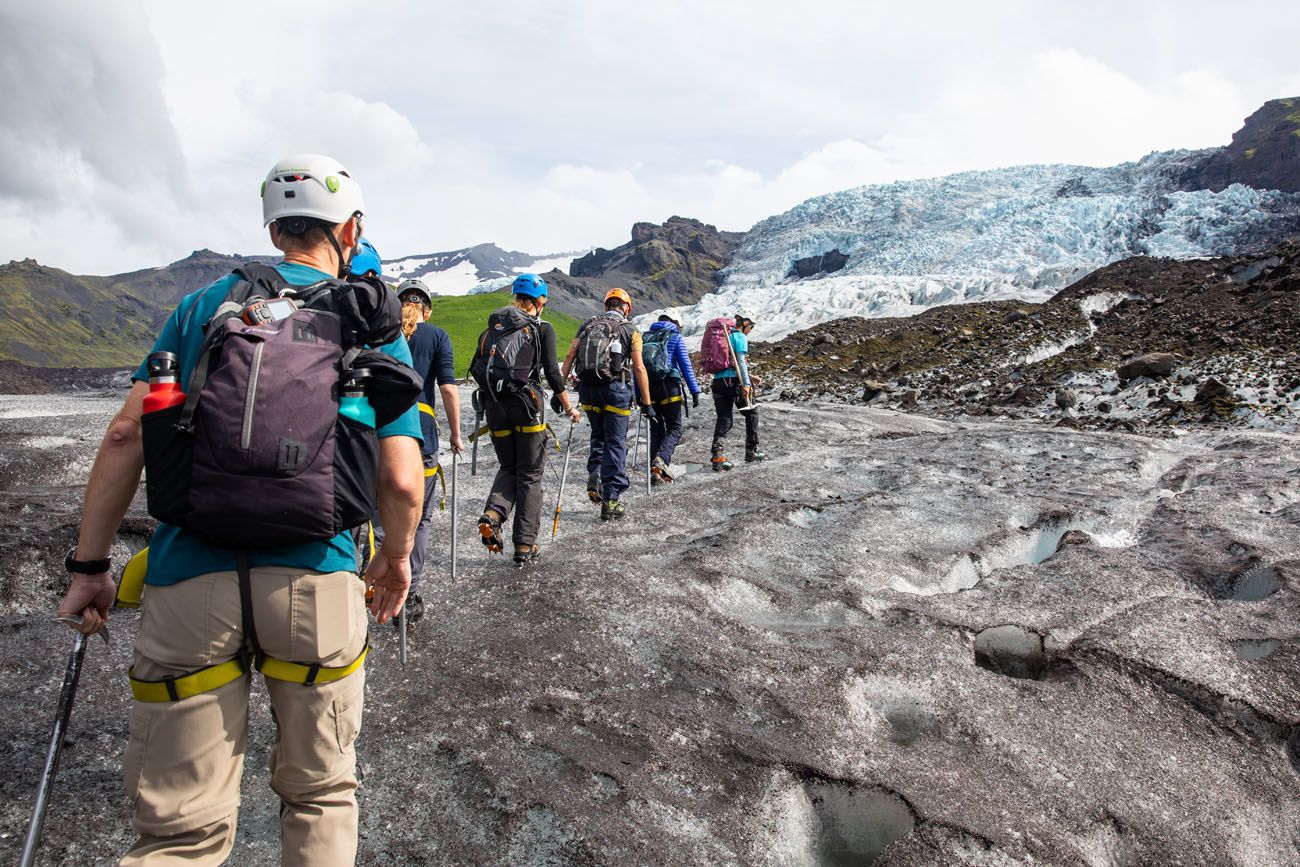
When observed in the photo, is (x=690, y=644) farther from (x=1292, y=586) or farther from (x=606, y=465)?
(x=1292, y=586)

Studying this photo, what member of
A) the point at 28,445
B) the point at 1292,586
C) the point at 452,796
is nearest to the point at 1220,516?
the point at 1292,586

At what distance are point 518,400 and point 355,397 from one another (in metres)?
4.24

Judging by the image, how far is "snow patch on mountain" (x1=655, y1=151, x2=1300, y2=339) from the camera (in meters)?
61.1

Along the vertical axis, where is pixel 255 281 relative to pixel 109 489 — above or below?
above

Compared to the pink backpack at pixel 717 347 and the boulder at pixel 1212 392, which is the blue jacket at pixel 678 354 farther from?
the boulder at pixel 1212 392

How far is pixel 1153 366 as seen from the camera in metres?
18.9

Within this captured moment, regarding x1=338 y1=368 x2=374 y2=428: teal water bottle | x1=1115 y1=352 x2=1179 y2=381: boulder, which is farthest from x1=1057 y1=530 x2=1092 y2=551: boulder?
x1=1115 y1=352 x2=1179 y2=381: boulder

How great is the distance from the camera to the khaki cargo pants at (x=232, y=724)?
221 cm

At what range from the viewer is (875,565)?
6.90m

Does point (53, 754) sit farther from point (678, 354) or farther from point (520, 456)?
point (678, 354)

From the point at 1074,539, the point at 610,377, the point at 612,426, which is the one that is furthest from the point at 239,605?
the point at 1074,539

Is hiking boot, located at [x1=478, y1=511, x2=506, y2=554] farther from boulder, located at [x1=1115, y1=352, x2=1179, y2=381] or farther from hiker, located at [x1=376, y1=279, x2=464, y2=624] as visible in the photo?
boulder, located at [x1=1115, y1=352, x2=1179, y2=381]

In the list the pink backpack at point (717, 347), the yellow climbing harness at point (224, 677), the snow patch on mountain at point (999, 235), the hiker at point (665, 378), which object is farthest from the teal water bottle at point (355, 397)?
the snow patch on mountain at point (999, 235)

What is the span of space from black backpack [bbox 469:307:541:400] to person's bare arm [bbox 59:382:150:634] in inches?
160
